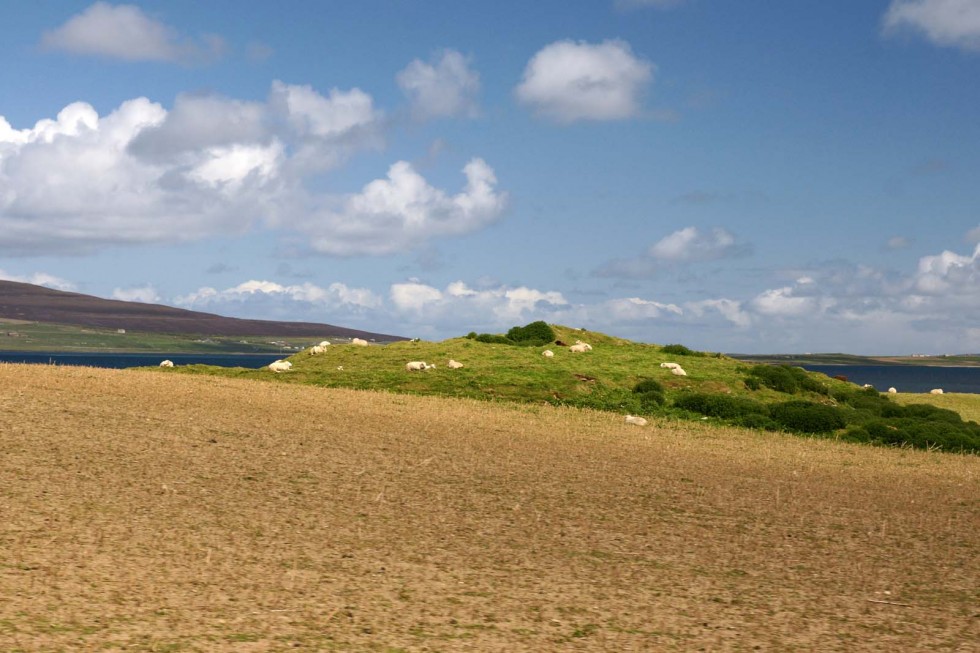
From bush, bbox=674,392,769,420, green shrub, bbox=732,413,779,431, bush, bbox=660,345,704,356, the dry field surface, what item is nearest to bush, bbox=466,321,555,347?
bush, bbox=660,345,704,356

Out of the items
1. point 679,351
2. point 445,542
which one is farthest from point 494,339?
point 445,542

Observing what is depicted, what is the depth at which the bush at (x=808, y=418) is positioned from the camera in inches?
1476

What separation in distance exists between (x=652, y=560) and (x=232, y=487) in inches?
325

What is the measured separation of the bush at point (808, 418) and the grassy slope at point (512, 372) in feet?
18.7

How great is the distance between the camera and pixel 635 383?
44.7 metres

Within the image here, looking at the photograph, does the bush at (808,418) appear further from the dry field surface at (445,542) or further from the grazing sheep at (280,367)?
the grazing sheep at (280,367)

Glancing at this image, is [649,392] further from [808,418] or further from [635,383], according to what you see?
[808,418]

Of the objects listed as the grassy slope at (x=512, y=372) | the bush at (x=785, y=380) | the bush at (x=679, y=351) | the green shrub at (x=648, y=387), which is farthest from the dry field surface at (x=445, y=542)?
the bush at (x=679, y=351)

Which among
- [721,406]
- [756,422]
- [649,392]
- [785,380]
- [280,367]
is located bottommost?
[756,422]

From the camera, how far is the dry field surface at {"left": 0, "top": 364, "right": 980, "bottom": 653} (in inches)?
404

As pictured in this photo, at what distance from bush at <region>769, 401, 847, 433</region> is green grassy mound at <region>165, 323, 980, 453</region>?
1.6 inches

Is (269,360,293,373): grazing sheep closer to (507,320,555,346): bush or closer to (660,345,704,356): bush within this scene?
(507,320,555,346): bush

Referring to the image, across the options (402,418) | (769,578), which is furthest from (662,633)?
(402,418)

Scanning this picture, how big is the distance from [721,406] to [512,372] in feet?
33.9
